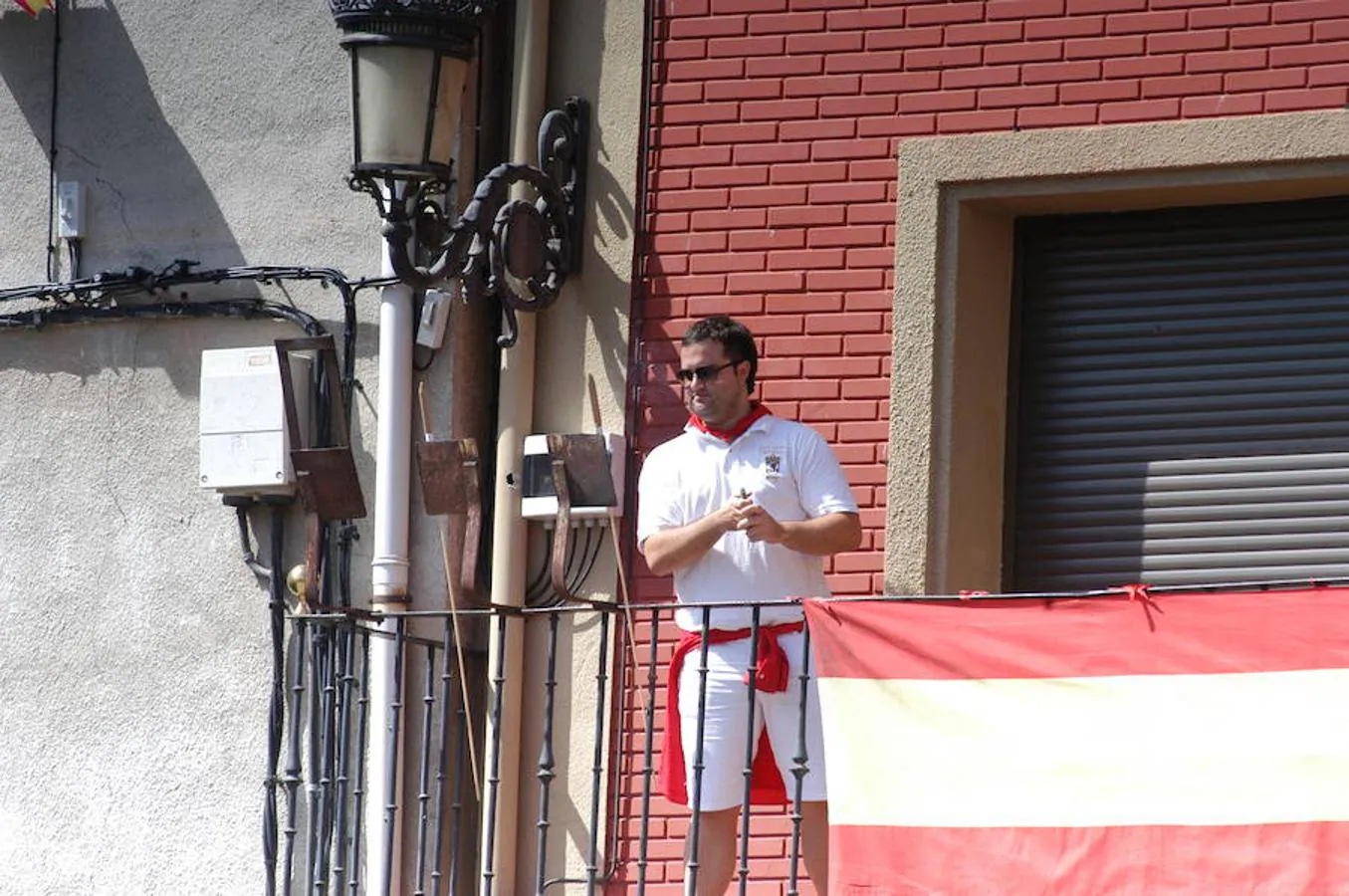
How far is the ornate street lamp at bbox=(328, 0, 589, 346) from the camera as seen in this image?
949 cm

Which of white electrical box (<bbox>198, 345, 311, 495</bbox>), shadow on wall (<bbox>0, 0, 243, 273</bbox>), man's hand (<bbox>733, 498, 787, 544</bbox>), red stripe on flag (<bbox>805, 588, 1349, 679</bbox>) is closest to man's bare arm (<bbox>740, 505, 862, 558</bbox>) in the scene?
man's hand (<bbox>733, 498, 787, 544</bbox>)

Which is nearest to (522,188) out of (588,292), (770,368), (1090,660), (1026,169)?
(588,292)

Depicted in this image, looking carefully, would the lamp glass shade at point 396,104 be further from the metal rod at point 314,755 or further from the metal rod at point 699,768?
the metal rod at point 699,768

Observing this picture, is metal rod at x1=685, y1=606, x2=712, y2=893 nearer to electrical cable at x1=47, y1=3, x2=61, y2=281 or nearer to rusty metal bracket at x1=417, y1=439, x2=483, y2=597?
rusty metal bracket at x1=417, y1=439, x2=483, y2=597

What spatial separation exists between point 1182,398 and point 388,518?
2.73 metres

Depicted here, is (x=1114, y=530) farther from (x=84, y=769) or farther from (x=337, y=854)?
(x=84, y=769)

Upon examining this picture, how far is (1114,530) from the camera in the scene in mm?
9750

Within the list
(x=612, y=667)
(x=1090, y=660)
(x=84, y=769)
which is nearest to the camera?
(x=1090, y=660)

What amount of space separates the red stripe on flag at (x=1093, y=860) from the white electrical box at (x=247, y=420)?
3192mm

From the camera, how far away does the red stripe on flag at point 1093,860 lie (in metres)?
7.24

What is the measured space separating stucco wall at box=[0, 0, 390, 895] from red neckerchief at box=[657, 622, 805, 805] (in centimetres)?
218

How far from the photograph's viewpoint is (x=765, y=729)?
8336 millimetres

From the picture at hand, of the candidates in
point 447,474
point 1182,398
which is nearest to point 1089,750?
point 447,474

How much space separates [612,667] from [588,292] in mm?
1283
